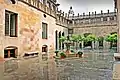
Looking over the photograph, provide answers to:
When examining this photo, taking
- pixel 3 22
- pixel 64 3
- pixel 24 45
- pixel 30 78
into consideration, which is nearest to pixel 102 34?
pixel 64 3

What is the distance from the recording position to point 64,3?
2088 inches

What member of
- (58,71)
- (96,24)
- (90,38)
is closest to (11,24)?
(58,71)

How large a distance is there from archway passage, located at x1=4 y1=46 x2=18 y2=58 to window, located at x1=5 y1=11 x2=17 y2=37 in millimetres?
989

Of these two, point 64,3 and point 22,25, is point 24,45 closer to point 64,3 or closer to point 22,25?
point 22,25

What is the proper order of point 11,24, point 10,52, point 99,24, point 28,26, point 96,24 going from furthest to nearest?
point 96,24
point 99,24
point 28,26
point 11,24
point 10,52

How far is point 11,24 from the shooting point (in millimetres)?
16797

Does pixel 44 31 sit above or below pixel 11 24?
below

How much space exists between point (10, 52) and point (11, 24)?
7.11 feet

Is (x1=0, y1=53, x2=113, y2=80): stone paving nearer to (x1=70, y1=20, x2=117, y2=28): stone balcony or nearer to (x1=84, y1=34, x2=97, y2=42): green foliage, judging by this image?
(x1=84, y1=34, x2=97, y2=42): green foliage

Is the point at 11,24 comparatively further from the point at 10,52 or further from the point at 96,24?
the point at 96,24

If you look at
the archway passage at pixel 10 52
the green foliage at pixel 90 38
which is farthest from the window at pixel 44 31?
the green foliage at pixel 90 38

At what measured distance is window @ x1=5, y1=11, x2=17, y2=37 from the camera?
16.0m

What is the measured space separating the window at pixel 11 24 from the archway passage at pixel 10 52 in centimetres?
99

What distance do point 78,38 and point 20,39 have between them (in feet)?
65.0
